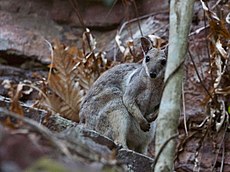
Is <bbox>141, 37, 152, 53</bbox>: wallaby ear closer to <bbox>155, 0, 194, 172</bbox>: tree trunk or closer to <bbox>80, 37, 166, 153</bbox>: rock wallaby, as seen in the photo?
<bbox>80, 37, 166, 153</bbox>: rock wallaby

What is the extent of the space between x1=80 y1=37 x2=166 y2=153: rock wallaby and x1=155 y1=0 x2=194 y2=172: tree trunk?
2.20 metres

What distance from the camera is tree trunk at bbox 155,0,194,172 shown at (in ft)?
8.90

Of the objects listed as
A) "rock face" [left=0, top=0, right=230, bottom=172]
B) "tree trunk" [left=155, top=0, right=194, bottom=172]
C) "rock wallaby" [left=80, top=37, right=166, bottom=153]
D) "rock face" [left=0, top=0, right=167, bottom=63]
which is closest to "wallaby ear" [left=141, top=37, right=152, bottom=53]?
"rock wallaby" [left=80, top=37, right=166, bottom=153]

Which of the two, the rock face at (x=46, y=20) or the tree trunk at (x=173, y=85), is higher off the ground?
the rock face at (x=46, y=20)

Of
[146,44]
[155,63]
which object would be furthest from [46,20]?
[155,63]

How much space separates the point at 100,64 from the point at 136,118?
2.00 metres

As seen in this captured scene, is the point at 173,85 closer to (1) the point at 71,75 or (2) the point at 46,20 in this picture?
(1) the point at 71,75

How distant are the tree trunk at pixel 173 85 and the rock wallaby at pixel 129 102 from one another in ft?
7.20

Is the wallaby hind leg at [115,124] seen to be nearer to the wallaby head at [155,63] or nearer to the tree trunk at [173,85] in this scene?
the wallaby head at [155,63]

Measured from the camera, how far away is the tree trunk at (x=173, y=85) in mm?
2713

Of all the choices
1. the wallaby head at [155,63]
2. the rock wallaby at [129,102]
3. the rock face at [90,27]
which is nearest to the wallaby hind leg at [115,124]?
the rock wallaby at [129,102]

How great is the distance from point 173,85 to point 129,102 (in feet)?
8.85

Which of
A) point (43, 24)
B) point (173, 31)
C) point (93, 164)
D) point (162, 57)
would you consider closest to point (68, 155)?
point (93, 164)

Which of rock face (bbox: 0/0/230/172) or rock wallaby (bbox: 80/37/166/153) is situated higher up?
rock face (bbox: 0/0/230/172)
